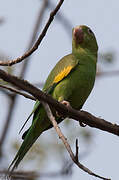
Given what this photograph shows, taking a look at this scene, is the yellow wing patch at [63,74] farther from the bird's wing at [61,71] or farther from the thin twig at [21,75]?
the thin twig at [21,75]

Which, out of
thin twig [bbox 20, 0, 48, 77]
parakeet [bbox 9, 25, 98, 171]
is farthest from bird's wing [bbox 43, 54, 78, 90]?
thin twig [bbox 20, 0, 48, 77]

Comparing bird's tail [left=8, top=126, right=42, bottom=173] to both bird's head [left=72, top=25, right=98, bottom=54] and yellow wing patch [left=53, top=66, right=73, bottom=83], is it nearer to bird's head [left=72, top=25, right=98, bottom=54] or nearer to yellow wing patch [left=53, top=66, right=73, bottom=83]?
yellow wing patch [left=53, top=66, right=73, bottom=83]

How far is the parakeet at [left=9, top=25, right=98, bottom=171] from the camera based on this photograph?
404 centimetres

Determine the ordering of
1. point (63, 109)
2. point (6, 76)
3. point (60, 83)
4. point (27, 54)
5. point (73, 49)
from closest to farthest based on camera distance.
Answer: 1. point (6, 76)
2. point (27, 54)
3. point (63, 109)
4. point (60, 83)
5. point (73, 49)

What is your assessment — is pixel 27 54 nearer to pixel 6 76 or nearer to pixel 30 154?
pixel 6 76

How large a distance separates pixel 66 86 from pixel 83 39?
96 centimetres

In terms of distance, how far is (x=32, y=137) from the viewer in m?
4.23

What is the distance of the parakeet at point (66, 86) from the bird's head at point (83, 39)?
0.23 meters

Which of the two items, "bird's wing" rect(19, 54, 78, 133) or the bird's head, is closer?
"bird's wing" rect(19, 54, 78, 133)

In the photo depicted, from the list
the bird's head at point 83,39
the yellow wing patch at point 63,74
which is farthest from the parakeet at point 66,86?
the bird's head at point 83,39

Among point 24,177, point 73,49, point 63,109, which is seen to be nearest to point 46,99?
point 63,109

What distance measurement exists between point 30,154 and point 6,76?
8.99ft

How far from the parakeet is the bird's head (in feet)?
0.75

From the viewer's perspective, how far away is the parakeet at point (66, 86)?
404 cm
